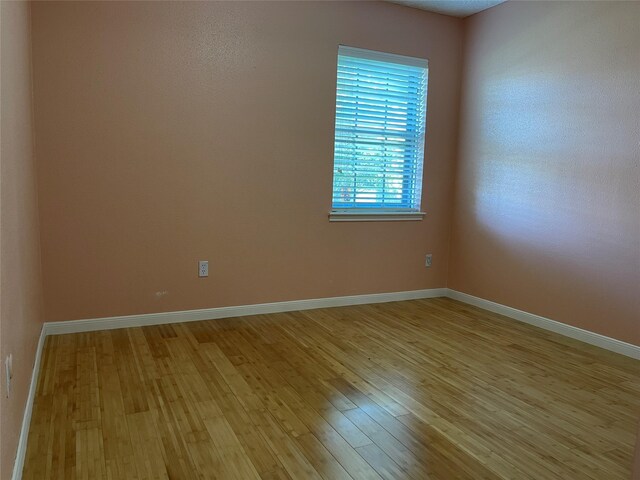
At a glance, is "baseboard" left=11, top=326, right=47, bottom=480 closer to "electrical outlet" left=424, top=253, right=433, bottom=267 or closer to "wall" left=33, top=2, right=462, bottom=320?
"wall" left=33, top=2, right=462, bottom=320

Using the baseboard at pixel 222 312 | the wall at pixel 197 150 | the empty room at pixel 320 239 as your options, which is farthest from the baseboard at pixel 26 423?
the wall at pixel 197 150

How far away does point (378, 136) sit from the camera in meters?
4.30

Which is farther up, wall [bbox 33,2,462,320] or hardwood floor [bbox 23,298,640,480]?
wall [bbox 33,2,462,320]

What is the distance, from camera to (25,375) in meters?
2.11

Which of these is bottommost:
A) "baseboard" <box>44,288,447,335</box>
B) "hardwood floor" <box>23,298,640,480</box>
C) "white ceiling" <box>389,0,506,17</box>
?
"hardwood floor" <box>23,298,640,480</box>

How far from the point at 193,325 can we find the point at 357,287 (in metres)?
1.52

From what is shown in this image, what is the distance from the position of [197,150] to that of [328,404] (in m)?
2.14

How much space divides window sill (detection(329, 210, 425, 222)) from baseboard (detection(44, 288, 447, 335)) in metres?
0.70

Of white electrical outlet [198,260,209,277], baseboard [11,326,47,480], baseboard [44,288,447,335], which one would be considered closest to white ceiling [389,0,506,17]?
baseboard [44,288,447,335]

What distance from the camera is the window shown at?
4129 mm

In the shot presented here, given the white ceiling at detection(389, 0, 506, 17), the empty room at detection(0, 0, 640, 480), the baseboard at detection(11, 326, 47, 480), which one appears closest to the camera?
the baseboard at detection(11, 326, 47, 480)

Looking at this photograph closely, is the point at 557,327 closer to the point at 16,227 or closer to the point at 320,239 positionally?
the point at 320,239

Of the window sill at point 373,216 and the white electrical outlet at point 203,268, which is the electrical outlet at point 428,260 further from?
the white electrical outlet at point 203,268

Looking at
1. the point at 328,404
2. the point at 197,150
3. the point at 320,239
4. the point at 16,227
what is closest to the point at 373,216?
the point at 320,239
